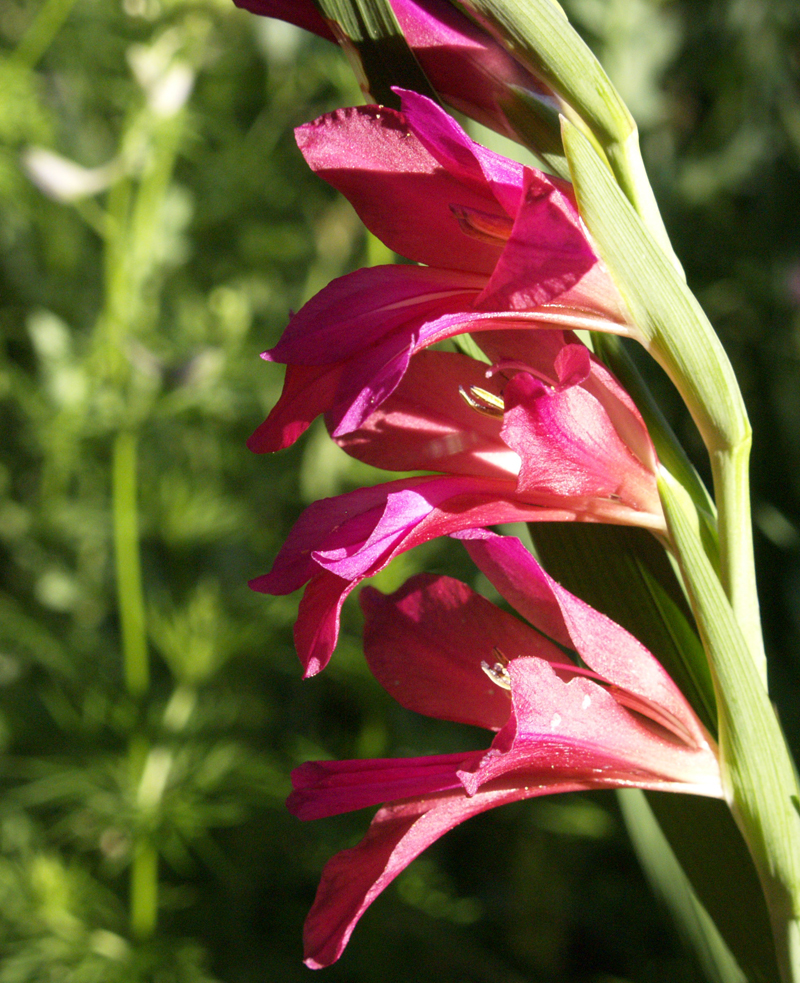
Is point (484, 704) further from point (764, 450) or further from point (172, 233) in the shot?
point (172, 233)

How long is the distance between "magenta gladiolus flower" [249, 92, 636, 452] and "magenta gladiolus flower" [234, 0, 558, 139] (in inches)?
2.2

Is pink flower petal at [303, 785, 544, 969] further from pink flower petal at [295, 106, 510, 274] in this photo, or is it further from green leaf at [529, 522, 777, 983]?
pink flower petal at [295, 106, 510, 274]

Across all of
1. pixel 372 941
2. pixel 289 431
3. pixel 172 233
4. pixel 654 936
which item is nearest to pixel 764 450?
pixel 654 936

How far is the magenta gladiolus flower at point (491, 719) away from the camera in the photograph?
371 mm

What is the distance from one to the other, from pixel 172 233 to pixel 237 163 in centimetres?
18

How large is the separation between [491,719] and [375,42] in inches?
13.1

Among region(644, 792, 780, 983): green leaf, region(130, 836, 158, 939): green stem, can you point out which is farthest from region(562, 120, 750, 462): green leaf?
region(130, 836, 158, 939): green stem

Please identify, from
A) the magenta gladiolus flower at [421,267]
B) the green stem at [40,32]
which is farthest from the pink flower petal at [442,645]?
the green stem at [40,32]

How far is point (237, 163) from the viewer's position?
1536mm

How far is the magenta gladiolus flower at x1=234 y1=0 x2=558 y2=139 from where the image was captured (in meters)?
0.40

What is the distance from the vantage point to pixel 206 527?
4.28 ft

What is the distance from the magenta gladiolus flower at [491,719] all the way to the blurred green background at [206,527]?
0.51 metres

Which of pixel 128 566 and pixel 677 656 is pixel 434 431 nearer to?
pixel 677 656

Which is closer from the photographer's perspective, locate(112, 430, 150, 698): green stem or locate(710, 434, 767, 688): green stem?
locate(710, 434, 767, 688): green stem
